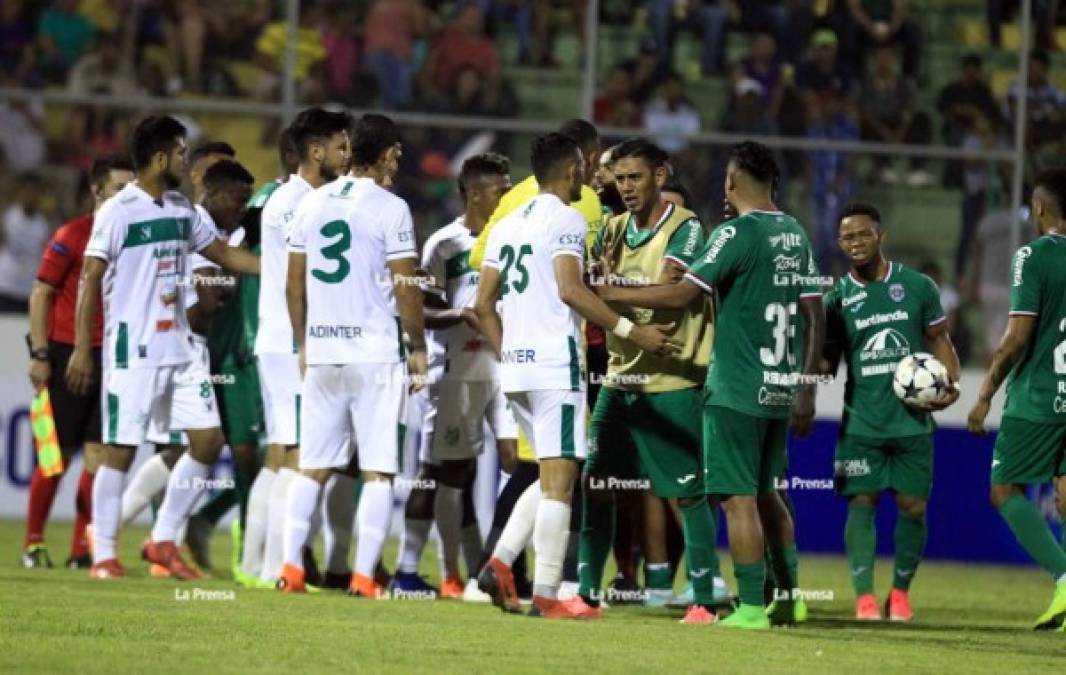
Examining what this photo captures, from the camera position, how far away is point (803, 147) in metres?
17.5

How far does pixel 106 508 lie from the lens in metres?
11.5

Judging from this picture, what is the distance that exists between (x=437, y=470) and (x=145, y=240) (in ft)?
6.67

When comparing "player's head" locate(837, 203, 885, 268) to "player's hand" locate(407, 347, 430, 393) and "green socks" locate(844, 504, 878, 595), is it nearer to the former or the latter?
"green socks" locate(844, 504, 878, 595)

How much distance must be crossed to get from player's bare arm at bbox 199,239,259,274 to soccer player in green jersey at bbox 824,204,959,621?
3.25 meters

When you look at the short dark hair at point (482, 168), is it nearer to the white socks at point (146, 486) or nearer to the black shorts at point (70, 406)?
the white socks at point (146, 486)

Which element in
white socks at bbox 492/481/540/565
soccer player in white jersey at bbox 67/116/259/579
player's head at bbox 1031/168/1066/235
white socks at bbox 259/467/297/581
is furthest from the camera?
soccer player in white jersey at bbox 67/116/259/579

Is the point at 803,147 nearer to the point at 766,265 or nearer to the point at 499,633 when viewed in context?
the point at 766,265

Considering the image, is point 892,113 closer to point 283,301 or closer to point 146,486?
point 146,486

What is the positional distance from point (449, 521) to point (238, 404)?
168cm

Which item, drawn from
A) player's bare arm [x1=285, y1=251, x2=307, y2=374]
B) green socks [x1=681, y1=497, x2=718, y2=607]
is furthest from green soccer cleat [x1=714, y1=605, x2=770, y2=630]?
player's bare arm [x1=285, y1=251, x2=307, y2=374]

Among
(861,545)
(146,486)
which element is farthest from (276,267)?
(861,545)

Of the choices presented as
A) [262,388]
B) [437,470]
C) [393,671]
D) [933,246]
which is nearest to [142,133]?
[262,388]

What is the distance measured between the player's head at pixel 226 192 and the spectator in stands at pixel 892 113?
23.1ft

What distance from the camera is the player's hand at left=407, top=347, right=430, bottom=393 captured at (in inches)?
412
